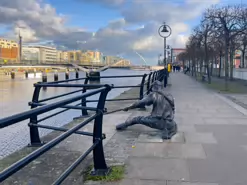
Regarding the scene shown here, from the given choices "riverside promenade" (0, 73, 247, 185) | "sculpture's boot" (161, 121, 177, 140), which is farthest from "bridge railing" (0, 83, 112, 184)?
"sculpture's boot" (161, 121, 177, 140)

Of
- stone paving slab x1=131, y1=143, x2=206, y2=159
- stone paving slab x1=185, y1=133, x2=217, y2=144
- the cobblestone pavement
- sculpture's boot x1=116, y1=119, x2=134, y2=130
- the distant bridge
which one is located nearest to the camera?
stone paving slab x1=131, y1=143, x2=206, y2=159

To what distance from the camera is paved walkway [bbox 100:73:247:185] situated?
12.7ft

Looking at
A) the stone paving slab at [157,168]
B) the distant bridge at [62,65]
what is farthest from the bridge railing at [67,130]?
the distant bridge at [62,65]

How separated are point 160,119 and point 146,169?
6.38 feet

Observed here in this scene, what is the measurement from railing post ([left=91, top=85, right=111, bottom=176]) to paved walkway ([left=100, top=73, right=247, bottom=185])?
34cm

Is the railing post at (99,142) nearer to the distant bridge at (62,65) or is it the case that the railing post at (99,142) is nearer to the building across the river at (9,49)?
the distant bridge at (62,65)

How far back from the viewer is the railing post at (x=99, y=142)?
12.4 ft

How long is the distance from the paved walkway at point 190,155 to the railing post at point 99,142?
0.34 meters

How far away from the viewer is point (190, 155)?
16.0 feet

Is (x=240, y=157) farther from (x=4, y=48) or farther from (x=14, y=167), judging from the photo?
(x=4, y=48)

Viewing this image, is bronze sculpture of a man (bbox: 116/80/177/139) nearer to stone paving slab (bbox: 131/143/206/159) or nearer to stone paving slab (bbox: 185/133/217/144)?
stone paving slab (bbox: 185/133/217/144)

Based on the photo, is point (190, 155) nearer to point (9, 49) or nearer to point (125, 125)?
point (125, 125)

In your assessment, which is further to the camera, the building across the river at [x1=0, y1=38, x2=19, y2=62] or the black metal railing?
the building across the river at [x1=0, y1=38, x2=19, y2=62]

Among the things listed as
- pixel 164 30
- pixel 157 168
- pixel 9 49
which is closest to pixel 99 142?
pixel 157 168
